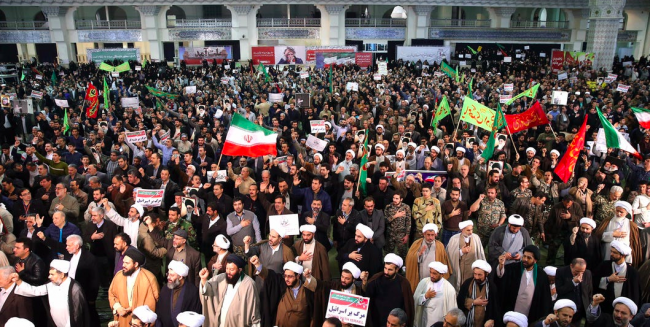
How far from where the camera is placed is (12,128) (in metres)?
13.8

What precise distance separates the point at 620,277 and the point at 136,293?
4554mm

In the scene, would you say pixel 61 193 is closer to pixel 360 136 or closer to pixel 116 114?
pixel 360 136

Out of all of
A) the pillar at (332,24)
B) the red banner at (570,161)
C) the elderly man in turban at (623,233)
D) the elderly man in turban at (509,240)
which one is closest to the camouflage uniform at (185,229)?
the elderly man in turban at (509,240)

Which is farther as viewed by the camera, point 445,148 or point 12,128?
point 12,128

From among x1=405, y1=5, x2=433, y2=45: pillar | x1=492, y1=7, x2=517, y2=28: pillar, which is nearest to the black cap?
x1=405, y1=5, x2=433, y2=45: pillar

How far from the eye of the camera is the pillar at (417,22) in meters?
35.1

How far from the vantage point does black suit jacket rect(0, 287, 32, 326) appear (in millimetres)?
4664

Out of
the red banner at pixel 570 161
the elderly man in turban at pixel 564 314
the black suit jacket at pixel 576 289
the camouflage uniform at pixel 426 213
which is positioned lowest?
the black suit jacket at pixel 576 289

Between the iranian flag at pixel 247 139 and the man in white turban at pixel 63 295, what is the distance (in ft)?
10.5

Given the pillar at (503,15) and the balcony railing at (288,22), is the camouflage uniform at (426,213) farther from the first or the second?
the pillar at (503,15)

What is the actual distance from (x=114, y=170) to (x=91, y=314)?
3892 millimetres

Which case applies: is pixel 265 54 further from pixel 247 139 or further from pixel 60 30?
pixel 247 139

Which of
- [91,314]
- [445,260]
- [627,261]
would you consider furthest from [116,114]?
[627,261]

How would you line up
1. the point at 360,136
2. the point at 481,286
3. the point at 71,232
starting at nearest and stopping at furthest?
the point at 481,286
the point at 71,232
the point at 360,136
